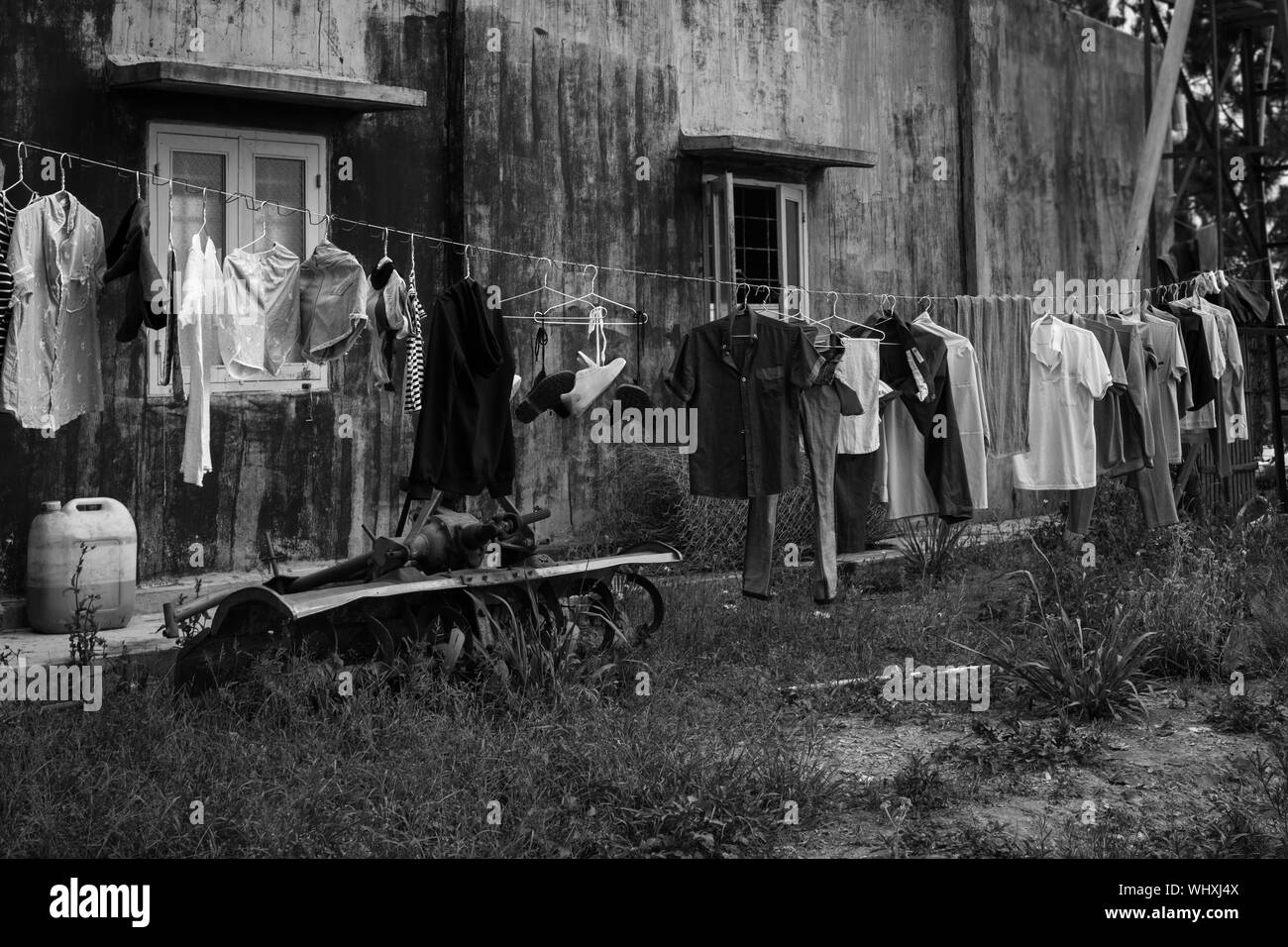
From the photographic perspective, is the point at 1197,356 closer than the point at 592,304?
Yes

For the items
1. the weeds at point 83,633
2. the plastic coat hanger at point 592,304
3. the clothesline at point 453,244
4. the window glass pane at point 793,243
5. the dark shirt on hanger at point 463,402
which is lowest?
the weeds at point 83,633

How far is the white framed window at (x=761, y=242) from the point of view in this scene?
1230cm

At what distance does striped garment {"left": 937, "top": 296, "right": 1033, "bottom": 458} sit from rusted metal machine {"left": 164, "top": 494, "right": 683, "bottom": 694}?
2778mm

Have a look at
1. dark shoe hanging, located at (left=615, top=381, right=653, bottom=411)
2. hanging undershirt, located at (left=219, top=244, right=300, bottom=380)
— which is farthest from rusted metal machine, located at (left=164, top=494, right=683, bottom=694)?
hanging undershirt, located at (left=219, top=244, right=300, bottom=380)

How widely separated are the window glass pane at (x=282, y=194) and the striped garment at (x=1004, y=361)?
4.58 metres

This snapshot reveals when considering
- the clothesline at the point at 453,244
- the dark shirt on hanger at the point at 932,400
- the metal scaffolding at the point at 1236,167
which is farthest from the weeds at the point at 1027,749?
the metal scaffolding at the point at 1236,167

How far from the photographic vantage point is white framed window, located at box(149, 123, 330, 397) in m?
9.61

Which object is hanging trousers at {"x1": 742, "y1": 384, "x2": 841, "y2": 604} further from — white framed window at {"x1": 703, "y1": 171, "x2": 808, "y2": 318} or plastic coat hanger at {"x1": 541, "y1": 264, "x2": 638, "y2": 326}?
white framed window at {"x1": 703, "y1": 171, "x2": 808, "y2": 318}

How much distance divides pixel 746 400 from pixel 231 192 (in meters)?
3.91

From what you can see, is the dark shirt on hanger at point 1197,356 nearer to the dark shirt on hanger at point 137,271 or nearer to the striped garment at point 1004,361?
the striped garment at point 1004,361

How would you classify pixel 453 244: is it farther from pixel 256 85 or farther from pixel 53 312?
pixel 53 312

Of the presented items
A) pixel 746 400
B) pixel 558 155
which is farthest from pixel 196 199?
pixel 746 400

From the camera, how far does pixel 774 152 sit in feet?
40.1

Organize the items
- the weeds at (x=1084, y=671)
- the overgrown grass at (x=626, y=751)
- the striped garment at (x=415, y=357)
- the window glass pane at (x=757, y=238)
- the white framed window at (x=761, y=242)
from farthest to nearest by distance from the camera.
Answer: the window glass pane at (x=757, y=238) < the white framed window at (x=761, y=242) < the striped garment at (x=415, y=357) < the weeds at (x=1084, y=671) < the overgrown grass at (x=626, y=751)
